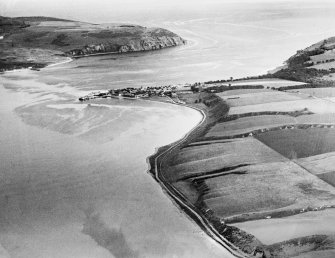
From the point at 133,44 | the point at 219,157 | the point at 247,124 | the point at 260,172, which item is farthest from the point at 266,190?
the point at 133,44

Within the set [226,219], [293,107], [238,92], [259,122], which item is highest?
[293,107]

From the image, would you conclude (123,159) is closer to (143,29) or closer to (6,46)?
(6,46)

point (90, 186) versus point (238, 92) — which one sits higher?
point (238, 92)

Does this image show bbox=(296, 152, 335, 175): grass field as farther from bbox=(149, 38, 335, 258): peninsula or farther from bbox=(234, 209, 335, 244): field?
bbox=(234, 209, 335, 244): field

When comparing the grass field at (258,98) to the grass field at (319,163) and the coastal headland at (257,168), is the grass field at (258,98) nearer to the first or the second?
the coastal headland at (257,168)

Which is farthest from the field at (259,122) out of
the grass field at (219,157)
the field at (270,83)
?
the field at (270,83)

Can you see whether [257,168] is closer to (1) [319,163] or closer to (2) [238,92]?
(1) [319,163]

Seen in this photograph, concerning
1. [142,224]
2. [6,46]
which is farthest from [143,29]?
[142,224]
